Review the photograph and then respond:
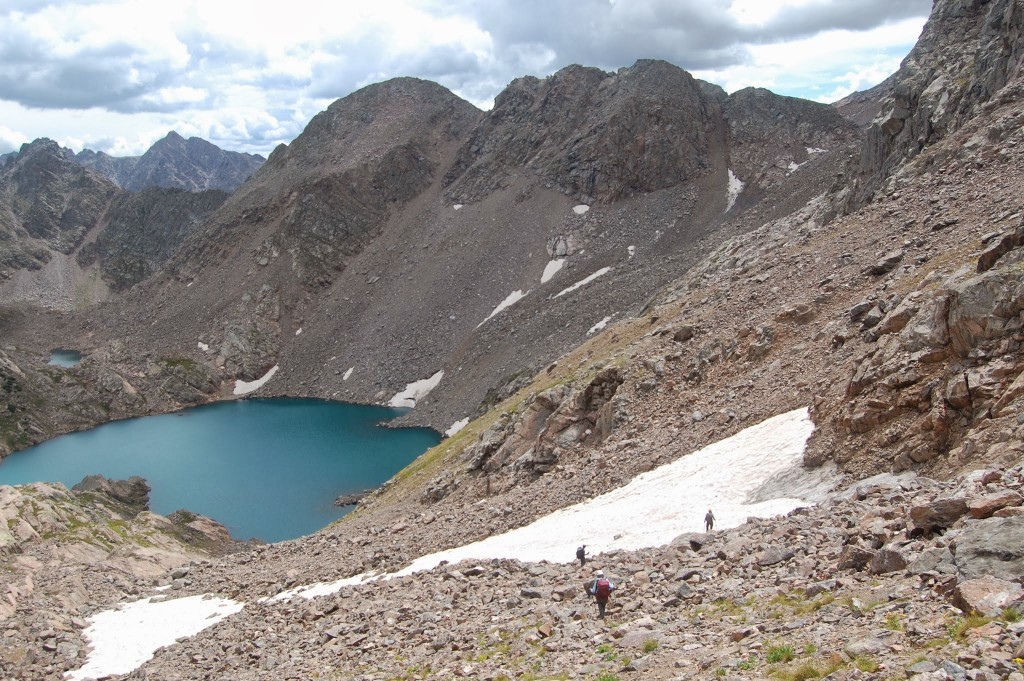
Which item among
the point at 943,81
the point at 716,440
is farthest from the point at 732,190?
the point at 716,440

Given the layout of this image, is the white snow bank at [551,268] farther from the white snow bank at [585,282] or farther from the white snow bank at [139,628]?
the white snow bank at [139,628]

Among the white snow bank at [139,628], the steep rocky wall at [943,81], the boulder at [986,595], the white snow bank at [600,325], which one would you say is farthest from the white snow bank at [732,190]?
the boulder at [986,595]

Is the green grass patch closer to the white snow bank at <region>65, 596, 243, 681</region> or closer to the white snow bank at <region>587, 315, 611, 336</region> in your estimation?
the white snow bank at <region>65, 596, 243, 681</region>

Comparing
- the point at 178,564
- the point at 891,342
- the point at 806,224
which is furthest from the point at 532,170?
the point at 891,342

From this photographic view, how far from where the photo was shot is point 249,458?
268 feet

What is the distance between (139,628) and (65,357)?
133 meters

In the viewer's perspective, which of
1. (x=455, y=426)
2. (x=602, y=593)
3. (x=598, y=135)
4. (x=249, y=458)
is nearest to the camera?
(x=602, y=593)

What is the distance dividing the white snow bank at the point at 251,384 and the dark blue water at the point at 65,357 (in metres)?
45.0

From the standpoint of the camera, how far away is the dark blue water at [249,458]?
2579 inches

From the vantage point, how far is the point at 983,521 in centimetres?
1180

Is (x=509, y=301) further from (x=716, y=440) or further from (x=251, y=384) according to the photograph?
(x=716, y=440)

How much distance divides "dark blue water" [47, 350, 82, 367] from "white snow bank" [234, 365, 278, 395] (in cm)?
4497

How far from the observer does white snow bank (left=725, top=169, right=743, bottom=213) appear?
107 meters

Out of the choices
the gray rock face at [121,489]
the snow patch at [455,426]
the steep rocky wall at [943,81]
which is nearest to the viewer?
the steep rocky wall at [943,81]
